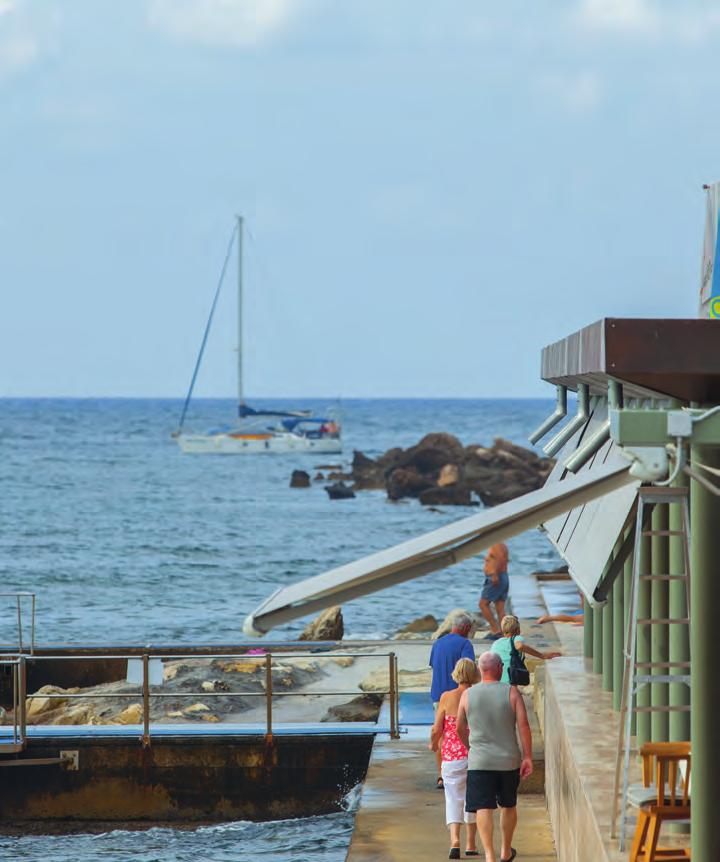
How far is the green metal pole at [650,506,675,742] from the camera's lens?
827 cm

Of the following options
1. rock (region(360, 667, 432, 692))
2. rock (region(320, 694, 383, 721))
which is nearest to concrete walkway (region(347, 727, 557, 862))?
rock (region(320, 694, 383, 721))

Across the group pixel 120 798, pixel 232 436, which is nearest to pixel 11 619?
pixel 120 798

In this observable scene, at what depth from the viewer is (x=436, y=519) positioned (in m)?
68.6

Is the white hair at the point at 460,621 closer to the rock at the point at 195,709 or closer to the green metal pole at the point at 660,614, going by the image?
the green metal pole at the point at 660,614

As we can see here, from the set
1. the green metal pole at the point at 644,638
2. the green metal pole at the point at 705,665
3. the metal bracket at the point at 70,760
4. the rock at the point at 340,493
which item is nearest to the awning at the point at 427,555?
the green metal pole at the point at 705,665

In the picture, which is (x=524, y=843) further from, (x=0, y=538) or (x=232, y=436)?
(x=232, y=436)

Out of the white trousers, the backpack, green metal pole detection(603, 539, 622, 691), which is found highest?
green metal pole detection(603, 539, 622, 691)

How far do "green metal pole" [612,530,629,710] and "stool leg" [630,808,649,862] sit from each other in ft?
9.77

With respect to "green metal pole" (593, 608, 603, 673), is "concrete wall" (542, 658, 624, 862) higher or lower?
lower

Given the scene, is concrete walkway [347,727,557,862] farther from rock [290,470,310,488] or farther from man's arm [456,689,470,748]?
rock [290,470,310,488]

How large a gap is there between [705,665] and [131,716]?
1135cm

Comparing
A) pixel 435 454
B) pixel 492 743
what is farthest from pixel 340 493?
pixel 492 743

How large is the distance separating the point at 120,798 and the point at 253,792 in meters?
1.21

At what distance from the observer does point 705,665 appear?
20.8 feet
